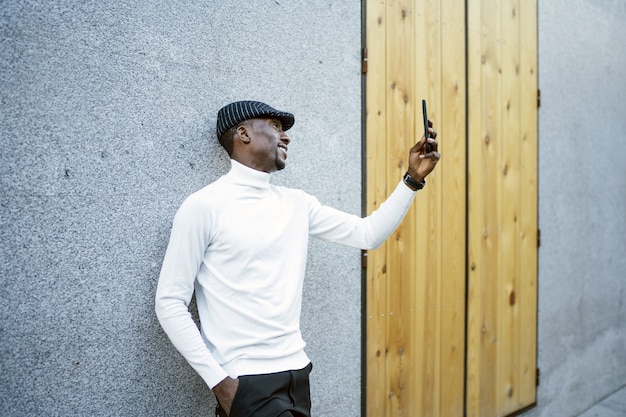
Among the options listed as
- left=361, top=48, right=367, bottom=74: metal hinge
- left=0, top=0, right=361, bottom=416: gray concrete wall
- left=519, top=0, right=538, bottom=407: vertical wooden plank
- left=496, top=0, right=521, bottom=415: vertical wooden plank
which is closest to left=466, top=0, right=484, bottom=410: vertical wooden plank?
left=496, top=0, right=521, bottom=415: vertical wooden plank

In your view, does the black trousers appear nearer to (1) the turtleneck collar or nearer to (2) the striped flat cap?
(1) the turtleneck collar

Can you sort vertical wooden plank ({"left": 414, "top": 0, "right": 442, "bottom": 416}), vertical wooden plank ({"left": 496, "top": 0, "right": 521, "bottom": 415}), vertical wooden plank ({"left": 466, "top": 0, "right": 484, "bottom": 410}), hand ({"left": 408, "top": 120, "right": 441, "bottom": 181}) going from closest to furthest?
hand ({"left": 408, "top": 120, "right": 441, "bottom": 181}) < vertical wooden plank ({"left": 414, "top": 0, "right": 442, "bottom": 416}) < vertical wooden plank ({"left": 466, "top": 0, "right": 484, "bottom": 410}) < vertical wooden plank ({"left": 496, "top": 0, "right": 521, "bottom": 415})

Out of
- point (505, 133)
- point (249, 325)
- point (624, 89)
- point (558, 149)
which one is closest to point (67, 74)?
point (249, 325)

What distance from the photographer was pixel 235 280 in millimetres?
1867

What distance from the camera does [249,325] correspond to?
1.85m

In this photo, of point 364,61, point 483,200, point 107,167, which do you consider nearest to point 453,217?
point 483,200

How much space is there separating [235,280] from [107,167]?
25.7 inches

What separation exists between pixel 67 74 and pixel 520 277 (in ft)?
11.2

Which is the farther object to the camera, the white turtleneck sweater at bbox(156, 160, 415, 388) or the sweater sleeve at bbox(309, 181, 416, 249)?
the sweater sleeve at bbox(309, 181, 416, 249)

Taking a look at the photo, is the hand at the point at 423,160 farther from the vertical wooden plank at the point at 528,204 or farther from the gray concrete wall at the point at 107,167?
the vertical wooden plank at the point at 528,204

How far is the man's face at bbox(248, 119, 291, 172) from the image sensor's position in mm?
1995

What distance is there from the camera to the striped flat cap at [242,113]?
6.51ft

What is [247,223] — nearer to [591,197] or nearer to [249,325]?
[249,325]

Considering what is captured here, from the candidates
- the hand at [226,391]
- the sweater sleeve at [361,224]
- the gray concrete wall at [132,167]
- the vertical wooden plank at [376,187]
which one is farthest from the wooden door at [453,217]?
the hand at [226,391]
